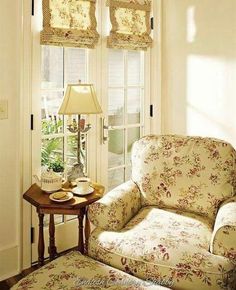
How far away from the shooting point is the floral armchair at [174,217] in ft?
5.96

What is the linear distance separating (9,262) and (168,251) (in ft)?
4.18

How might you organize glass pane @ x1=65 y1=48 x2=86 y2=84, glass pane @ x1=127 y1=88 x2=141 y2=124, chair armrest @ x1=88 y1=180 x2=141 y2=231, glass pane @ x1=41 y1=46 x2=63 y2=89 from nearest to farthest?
chair armrest @ x1=88 y1=180 x2=141 y2=231 → glass pane @ x1=41 y1=46 x2=63 y2=89 → glass pane @ x1=65 y1=48 x2=86 y2=84 → glass pane @ x1=127 y1=88 x2=141 y2=124

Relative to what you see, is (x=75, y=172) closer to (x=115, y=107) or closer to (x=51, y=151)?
(x=51, y=151)

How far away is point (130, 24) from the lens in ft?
10.6

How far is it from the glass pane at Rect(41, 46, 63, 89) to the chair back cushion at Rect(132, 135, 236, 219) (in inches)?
32.0

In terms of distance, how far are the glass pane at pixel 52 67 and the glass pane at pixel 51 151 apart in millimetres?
399

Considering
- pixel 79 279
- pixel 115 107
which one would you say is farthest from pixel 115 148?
pixel 79 279

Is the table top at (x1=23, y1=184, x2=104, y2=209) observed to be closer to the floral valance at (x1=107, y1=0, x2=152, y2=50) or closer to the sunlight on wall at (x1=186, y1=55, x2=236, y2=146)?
the sunlight on wall at (x1=186, y1=55, x2=236, y2=146)

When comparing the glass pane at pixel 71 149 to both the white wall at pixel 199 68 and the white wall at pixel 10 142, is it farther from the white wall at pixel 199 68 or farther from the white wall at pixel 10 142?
the white wall at pixel 199 68

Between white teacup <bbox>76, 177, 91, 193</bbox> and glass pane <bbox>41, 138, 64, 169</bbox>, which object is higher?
glass pane <bbox>41, 138, 64, 169</bbox>

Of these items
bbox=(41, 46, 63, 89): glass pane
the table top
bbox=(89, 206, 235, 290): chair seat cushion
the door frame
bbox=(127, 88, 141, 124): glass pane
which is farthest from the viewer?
bbox=(127, 88, 141, 124): glass pane

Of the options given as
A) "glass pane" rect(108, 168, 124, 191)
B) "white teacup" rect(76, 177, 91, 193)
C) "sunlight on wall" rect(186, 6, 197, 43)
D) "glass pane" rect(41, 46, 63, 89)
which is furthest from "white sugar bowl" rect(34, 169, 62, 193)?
"sunlight on wall" rect(186, 6, 197, 43)

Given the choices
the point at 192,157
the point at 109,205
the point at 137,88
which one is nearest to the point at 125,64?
the point at 137,88

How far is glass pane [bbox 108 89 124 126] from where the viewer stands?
3219 millimetres
